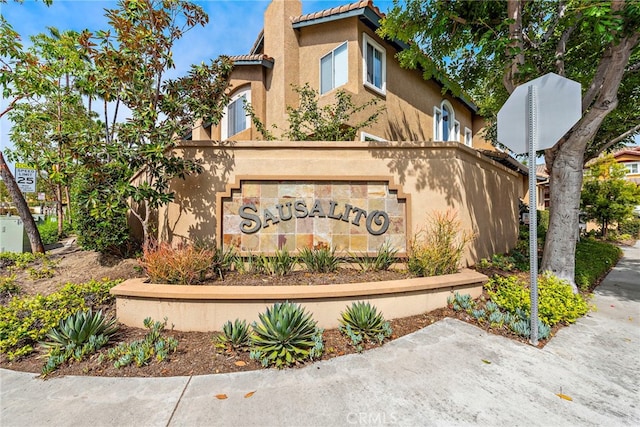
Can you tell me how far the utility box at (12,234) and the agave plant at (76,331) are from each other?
367 inches

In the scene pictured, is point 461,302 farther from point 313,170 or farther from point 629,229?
point 629,229

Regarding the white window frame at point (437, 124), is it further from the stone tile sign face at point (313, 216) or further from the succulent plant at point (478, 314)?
the succulent plant at point (478, 314)

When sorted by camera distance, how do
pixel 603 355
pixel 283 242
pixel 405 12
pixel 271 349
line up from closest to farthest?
pixel 271 349
pixel 603 355
pixel 283 242
pixel 405 12

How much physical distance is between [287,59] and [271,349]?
1027cm

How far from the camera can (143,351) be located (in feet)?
11.3

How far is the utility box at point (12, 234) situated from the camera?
9836mm

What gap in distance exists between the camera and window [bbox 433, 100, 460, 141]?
564 inches

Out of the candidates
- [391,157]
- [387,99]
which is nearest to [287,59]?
[387,99]

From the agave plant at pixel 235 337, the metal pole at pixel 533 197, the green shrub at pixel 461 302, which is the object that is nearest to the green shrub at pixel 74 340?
the agave plant at pixel 235 337

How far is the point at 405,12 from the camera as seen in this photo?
6.73 meters

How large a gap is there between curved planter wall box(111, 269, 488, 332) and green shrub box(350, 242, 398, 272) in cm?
114

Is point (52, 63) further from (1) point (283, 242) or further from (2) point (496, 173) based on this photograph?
(2) point (496, 173)

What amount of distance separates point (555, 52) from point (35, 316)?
10536mm

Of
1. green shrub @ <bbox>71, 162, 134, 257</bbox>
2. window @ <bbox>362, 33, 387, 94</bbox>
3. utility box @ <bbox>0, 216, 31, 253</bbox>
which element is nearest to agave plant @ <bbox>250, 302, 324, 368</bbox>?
green shrub @ <bbox>71, 162, 134, 257</bbox>
